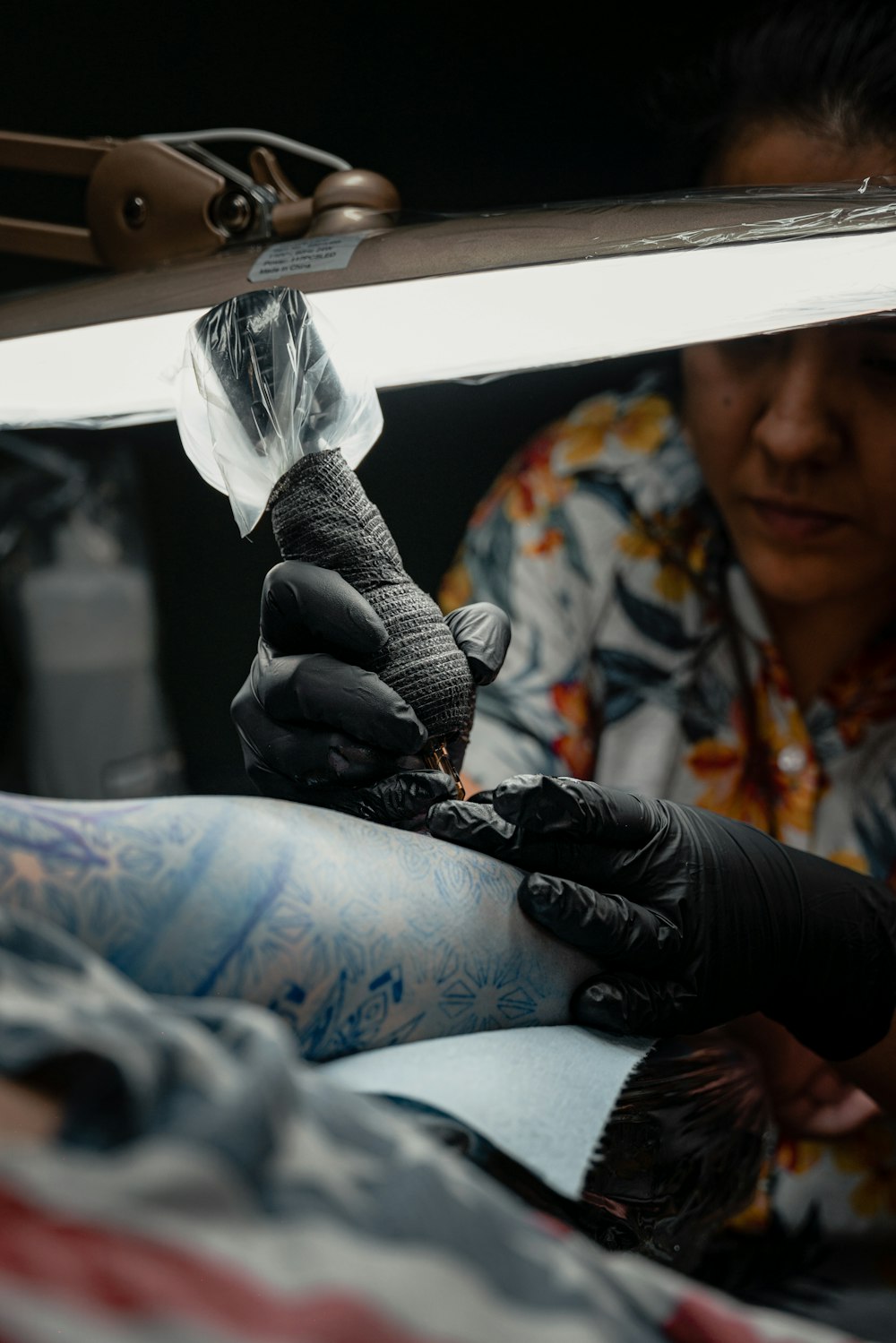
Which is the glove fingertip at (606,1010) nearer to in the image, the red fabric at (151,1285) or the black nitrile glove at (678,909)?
the black nitrile glove at (678,909)

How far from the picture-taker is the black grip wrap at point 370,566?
0.71 meters

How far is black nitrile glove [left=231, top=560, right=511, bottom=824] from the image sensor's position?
0.71 meters

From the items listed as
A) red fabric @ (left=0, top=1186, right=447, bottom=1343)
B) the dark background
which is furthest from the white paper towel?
the dark background

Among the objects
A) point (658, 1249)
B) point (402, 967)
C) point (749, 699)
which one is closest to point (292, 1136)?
point (402, 967)

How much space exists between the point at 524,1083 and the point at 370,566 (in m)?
0.34

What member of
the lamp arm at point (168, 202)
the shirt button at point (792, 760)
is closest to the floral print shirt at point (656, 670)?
the shirt button at point (792, 760)

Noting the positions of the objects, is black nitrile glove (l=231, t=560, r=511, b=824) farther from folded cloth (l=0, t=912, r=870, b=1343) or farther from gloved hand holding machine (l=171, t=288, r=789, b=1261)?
folded cloth (l=0, t=912, r=870, b=1343)

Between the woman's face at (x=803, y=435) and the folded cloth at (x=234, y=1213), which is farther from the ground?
the woman's face at (x=803, y=435)

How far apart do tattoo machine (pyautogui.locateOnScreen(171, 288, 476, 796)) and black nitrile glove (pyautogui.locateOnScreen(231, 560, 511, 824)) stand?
17 millimetres

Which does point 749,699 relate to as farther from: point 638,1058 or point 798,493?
point 638,1058

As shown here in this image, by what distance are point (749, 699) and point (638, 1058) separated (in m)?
0.70

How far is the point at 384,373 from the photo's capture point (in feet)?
2.66

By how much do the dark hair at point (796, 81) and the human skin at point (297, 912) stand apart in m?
0.85

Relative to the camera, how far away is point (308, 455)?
2.34ft
